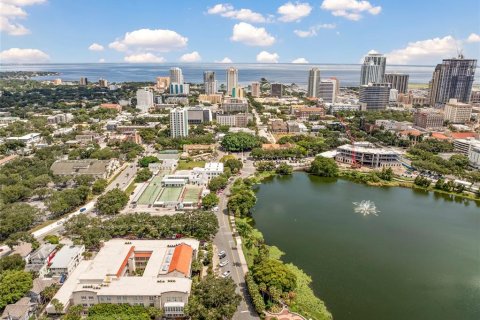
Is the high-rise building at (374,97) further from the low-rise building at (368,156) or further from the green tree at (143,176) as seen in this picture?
the green tree at (143,176)

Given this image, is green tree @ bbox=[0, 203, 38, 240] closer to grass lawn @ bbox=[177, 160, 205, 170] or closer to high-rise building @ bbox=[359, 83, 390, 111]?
grass lawn @ bbox=[177, 160, 205, 170]

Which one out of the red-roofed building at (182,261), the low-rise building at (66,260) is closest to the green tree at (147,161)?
the low-rise building at (66,260)

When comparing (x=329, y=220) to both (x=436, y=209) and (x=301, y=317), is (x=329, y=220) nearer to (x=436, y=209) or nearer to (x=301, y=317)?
(x=436, y=209)

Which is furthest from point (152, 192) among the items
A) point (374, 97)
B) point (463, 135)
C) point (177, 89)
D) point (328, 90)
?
point (177, 89)

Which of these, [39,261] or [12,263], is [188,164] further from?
[12,263]

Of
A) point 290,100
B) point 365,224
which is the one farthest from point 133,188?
point 290,100
